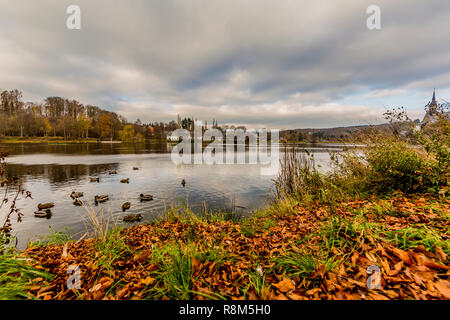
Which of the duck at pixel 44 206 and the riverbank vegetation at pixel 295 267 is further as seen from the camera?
the duck at pixel 44 206

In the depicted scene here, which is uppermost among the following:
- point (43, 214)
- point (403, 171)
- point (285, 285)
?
point (403, 171)

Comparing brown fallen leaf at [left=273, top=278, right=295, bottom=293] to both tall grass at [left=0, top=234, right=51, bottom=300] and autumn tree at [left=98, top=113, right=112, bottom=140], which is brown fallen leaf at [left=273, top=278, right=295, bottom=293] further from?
autumn tree at [left=98, top=113, right=112, bottom=140]

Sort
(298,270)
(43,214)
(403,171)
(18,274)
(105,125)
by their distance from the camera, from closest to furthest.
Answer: (298,270), (18,274), (403,171), (43,214), (105,125)

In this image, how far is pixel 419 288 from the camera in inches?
68.9

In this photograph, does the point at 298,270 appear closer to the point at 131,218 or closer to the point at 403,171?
the point at 403,171

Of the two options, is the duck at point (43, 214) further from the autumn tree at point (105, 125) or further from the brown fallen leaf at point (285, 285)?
the autumn tree at point (105, 125)

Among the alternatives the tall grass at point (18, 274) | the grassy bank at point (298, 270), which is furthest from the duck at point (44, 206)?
the tall grass at point (18, 274)

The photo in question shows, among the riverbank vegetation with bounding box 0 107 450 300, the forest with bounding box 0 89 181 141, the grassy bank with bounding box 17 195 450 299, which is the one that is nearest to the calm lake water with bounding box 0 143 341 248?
the riverbank vegetation with bounding box 0 107 450 300

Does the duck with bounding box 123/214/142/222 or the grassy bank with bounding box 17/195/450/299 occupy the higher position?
the grassy bank with bounding box 17/195/450/299

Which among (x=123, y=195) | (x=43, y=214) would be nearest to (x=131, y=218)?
(x=43, y=214)

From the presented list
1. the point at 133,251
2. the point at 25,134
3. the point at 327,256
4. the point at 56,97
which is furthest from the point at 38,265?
the point at 56,97

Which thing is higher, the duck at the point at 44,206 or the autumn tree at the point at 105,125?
the autumn tree at the point at 105,125

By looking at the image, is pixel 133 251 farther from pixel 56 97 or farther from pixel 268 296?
Answer: pixel 56 97

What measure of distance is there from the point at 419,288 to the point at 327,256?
0.86 meters
